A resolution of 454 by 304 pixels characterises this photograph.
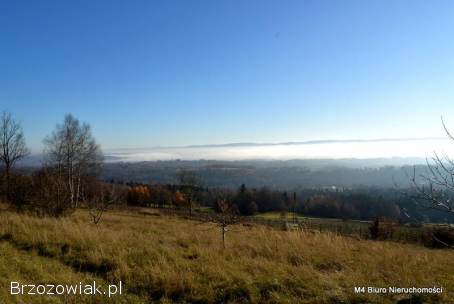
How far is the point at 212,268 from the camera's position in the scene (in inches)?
259

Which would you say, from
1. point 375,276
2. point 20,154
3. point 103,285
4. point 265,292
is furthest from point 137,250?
point 20,154

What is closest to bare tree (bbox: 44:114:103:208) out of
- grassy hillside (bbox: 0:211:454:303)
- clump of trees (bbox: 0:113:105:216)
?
clump of trees (bbox: 0:113:105:216)

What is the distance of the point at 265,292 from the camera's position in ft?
18.2

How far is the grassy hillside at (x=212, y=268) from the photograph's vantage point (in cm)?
552

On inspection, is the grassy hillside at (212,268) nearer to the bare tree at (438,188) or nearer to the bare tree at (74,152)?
the bare tree at (438,188)

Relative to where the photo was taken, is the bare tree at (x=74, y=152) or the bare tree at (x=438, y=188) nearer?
the bare tree at (x=438, y=188)

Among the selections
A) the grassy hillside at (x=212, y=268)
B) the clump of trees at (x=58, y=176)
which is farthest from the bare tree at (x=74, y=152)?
the grassy hillside at (x=212, y=268)

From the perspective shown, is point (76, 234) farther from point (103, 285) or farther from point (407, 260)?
point (407, 260)

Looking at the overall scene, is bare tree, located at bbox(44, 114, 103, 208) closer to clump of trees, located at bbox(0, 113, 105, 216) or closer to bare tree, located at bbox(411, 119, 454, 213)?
clump of trees, located at bbox(0, 113, 105, 216)

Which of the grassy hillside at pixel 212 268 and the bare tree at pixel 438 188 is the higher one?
the bare tree at pixel 438 188

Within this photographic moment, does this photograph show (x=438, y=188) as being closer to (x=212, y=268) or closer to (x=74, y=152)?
(x=212, y=268)

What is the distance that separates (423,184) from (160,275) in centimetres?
438

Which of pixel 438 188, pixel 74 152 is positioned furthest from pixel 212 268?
pixel 74 152

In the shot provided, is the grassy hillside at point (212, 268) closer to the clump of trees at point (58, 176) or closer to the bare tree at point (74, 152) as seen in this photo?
the clump of trees at point (58, 176)
